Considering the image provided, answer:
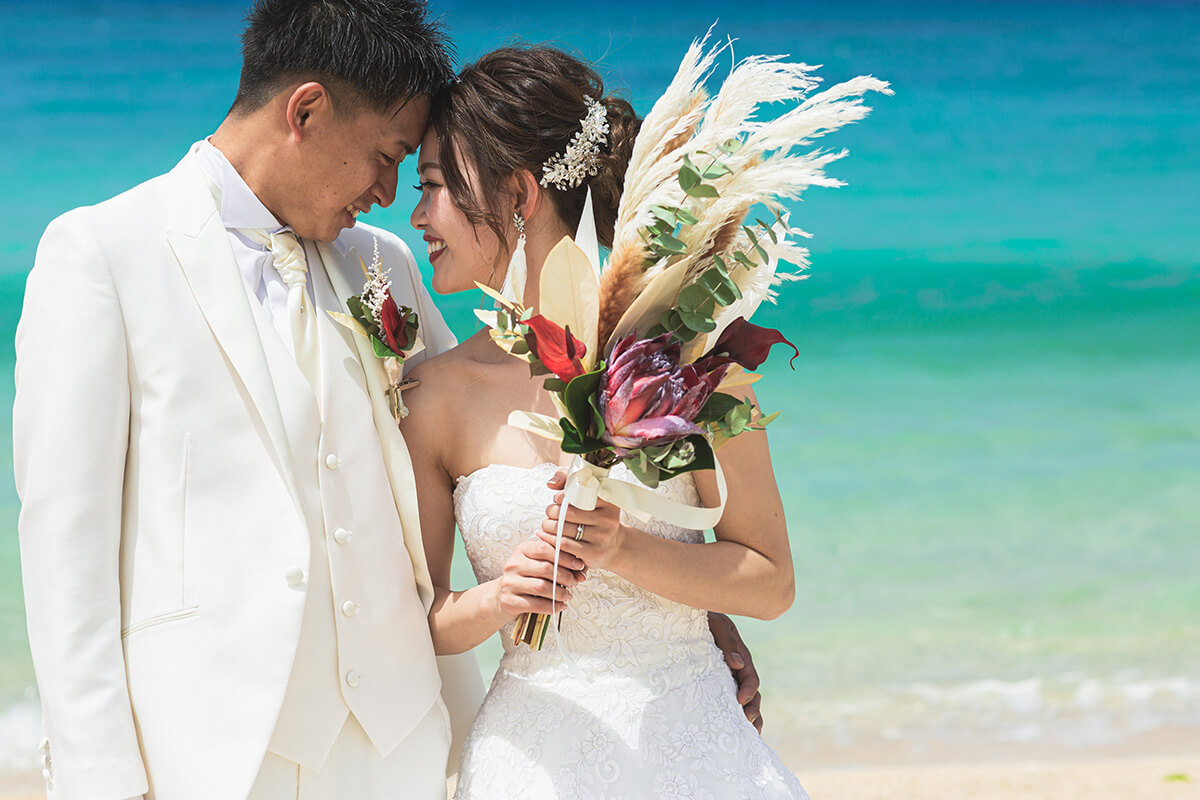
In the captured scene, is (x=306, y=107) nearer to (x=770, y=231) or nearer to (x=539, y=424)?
(x=539, y=424)

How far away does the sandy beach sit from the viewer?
484 centimetres

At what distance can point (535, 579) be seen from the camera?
2.09m

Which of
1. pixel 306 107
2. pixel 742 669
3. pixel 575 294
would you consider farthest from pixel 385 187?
pixel 742 669

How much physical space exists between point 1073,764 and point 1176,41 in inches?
372

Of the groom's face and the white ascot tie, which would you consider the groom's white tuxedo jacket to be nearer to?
the white ascot tie

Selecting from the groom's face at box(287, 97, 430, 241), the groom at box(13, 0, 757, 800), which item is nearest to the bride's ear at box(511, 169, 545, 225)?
the groom's face at box(287, 97, 430, 241)

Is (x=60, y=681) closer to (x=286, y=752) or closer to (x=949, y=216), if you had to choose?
(x=286, y=752)

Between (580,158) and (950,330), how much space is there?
9706 mm

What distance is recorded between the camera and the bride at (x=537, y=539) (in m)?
2.29

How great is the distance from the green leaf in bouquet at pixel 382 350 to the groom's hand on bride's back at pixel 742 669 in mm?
1046

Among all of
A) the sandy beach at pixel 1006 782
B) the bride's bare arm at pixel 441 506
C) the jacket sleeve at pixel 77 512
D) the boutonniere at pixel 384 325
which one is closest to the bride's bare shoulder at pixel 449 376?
the bride's bare arm at pixel 441 506

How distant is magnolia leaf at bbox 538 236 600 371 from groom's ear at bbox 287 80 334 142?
2.62ft

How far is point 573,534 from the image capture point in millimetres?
2055

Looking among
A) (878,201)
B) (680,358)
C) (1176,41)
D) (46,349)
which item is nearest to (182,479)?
(46,349)
